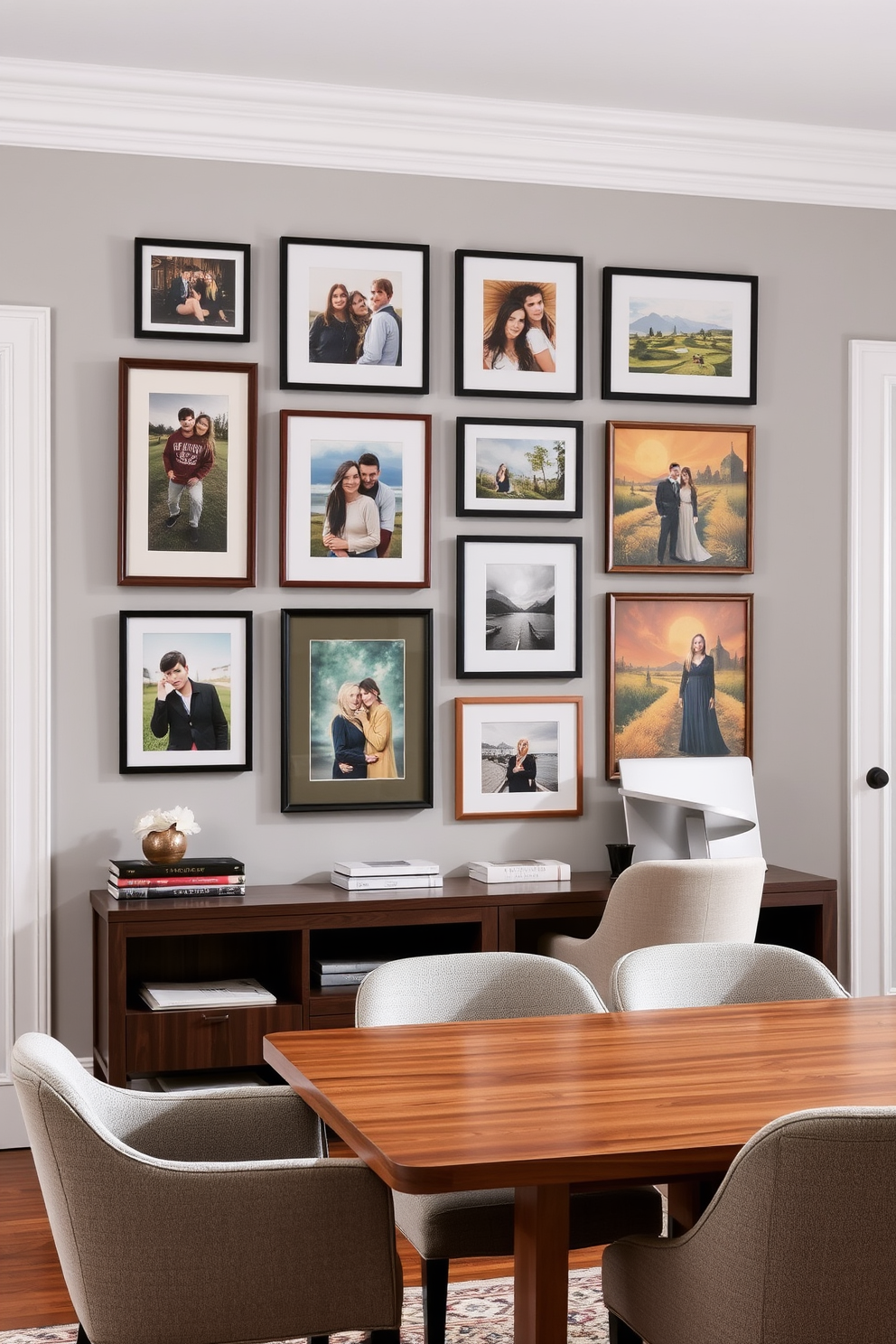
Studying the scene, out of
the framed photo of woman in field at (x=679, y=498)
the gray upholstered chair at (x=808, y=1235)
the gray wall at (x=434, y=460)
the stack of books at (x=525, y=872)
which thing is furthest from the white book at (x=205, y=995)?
the gray upholstered chair at (x=808, y=1235)

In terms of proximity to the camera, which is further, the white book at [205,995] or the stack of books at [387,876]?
the stack of books at [387,876]

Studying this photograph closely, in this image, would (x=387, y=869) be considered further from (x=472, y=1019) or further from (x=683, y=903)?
(x=472, y=1019)

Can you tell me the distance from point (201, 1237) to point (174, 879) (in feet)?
7.12

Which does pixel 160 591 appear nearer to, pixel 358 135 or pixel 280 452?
pixel 280 452

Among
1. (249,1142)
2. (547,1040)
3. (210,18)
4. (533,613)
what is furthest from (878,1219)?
(210,18)

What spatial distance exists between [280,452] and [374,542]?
401mm

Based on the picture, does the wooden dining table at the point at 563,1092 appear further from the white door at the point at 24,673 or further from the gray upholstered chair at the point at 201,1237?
the white door at the point at 24,673

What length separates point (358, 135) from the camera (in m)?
4.42

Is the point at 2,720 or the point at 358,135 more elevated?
the point at 358,135

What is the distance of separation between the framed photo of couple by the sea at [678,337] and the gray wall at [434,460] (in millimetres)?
59

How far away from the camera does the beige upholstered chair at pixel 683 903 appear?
371cm

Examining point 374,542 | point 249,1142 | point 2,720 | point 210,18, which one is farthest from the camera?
point 374,542

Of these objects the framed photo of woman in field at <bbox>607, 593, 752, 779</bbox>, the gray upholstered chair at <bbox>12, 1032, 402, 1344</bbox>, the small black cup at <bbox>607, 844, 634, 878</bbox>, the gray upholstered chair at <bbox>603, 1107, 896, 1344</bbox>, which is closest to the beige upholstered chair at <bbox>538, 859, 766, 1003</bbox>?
the small black cup at <bbox>607, 844, 634, 878</bbox>

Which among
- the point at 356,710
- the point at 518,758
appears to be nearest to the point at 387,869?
the point at 356,710
